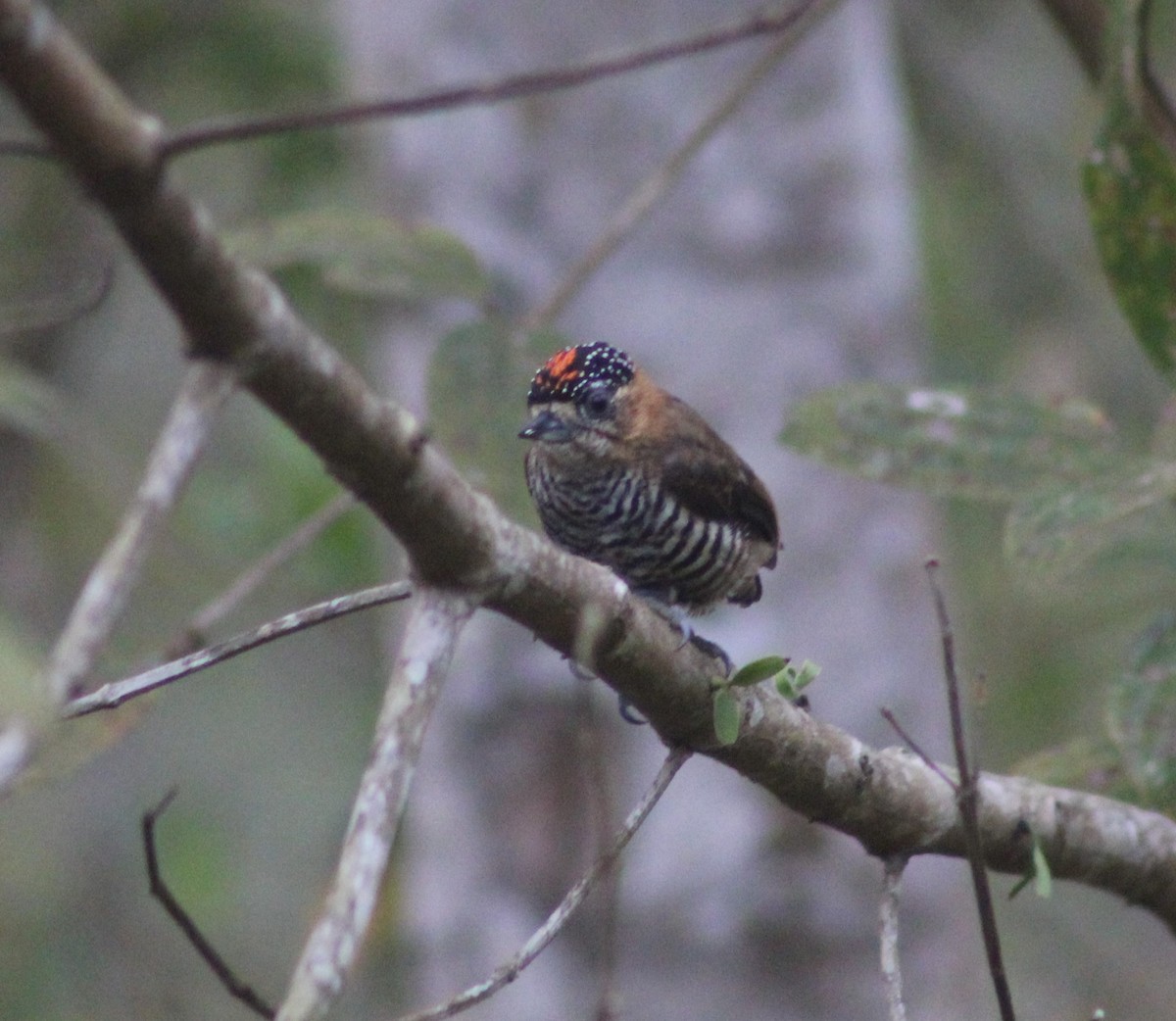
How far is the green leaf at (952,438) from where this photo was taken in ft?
10.5

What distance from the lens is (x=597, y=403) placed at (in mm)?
3574

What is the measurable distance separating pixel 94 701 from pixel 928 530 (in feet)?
11.4

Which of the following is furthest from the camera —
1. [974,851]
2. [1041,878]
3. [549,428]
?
[549,428]

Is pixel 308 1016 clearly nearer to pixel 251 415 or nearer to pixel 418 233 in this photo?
pixel 418 233

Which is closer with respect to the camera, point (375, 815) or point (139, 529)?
point (139, 529)

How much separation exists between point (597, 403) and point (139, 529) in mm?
2447

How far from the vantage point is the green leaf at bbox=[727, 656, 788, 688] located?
2211mm

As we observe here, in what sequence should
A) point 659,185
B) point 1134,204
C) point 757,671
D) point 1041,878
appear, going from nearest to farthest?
→ point 757,671
point 1041,878
point 1134,204
point 659,185

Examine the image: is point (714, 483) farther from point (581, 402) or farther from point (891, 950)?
point (891, 950)

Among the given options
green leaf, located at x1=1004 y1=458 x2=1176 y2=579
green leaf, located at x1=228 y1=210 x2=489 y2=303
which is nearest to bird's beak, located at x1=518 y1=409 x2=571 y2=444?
green leaf, located at x1=228 y1=210 x2=489 y2=303

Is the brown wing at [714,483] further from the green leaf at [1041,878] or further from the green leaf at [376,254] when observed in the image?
the green leaf at [1041,878]

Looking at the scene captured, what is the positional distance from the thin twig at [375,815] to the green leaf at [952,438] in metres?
1.70

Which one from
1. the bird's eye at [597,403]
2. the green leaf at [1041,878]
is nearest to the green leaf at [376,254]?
the bird's eye at [597,403]

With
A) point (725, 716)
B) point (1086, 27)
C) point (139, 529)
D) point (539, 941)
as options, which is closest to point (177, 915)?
point (539, 941)
